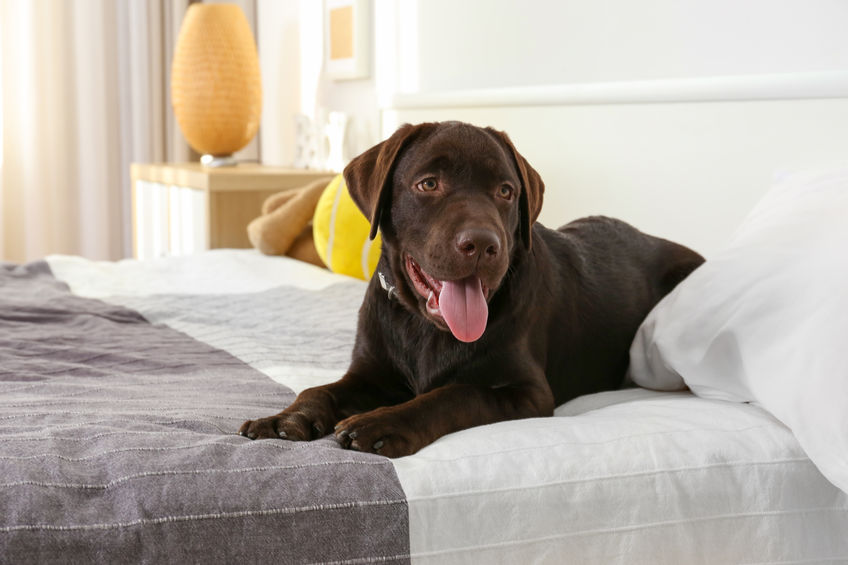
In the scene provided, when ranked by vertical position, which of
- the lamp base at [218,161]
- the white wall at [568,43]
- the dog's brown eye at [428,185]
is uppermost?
the white wall at [568,43]

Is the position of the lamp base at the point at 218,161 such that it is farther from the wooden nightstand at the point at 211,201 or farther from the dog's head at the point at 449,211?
the dog's head at the point at 449,211

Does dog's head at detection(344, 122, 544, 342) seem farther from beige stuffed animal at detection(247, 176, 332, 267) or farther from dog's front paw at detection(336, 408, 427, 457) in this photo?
beige stuffed animal at detection(247, 176, 332, 267)

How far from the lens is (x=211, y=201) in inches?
157

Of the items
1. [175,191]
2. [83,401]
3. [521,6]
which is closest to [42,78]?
[175,191]

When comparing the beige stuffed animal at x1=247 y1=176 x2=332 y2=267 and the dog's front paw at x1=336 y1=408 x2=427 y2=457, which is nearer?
the dog's front paw at x1=336 y1=408 x2=427 y2=457

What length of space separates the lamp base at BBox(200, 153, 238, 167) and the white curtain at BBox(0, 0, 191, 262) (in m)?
0.74

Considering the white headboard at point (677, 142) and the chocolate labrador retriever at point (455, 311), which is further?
the white headboard at point (677, 142)

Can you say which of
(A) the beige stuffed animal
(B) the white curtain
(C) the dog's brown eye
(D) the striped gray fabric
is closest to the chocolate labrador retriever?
(C) the dog's brown eye

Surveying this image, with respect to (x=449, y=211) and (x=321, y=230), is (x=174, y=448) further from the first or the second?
(x=321, y=230)

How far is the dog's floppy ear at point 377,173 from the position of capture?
1512 millimetres

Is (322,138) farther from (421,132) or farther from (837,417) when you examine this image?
(837,417)

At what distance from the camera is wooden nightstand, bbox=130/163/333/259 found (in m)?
4.00

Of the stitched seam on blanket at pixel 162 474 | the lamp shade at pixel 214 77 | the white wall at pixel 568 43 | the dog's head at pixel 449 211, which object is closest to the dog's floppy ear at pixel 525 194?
the dog's head at pixel 449 211

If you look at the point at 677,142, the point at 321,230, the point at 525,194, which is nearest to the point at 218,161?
the point at 321,230
